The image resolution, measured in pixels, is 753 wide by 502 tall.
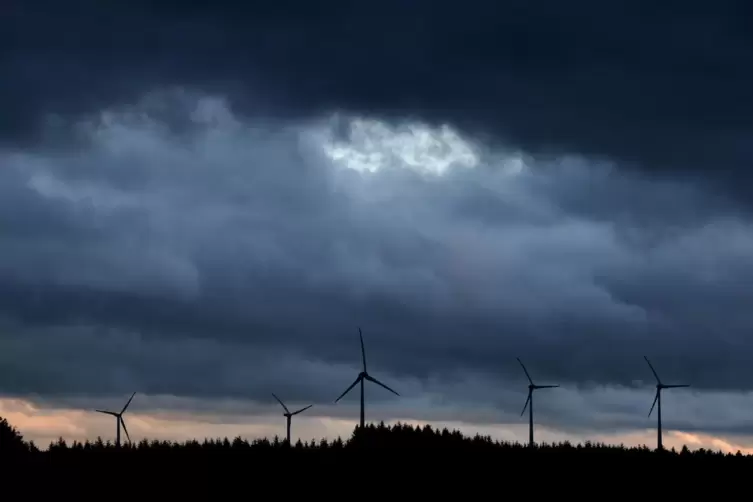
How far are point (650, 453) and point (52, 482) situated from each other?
69491mm

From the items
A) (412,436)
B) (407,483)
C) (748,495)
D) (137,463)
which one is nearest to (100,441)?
(137,463)

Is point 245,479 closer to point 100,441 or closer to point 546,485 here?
point 100,441

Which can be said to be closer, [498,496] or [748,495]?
[498,496]

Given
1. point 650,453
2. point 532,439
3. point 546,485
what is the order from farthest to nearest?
point 532,439 → point 650,453 → point 546,485

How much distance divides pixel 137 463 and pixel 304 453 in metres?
15.4

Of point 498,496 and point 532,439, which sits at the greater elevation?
point 532,439

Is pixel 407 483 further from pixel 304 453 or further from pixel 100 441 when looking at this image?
pixel 100 441

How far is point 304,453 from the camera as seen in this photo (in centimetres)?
12438

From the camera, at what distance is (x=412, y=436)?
17525 centimetres

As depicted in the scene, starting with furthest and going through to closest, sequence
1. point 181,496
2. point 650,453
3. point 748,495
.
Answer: point 650,453 < point 748,495 < point 181,496

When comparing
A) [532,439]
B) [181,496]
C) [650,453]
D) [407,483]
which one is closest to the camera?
[181,496]

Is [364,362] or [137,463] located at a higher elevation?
[364,362]

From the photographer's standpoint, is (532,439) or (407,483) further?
(532,439)

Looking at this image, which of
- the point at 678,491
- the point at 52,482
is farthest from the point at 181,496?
the point at 678,491
